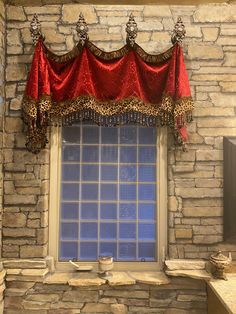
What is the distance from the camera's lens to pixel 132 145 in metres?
3.52

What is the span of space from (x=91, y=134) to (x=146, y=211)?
41.3 inches

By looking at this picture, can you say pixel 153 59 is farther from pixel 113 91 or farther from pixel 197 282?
pixel 197 282

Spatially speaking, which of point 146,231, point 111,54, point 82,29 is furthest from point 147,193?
point 82,29

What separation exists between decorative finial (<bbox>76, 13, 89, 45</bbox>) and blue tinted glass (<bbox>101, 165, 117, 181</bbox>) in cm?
134

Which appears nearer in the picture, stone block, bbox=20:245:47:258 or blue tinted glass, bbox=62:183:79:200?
stone block, bbox=20:245:47:258

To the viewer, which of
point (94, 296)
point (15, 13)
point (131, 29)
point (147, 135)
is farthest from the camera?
point (147, 135)

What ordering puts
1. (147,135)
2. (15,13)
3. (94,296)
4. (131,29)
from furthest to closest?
(147,135), (15,13), (94,296), (131,29)

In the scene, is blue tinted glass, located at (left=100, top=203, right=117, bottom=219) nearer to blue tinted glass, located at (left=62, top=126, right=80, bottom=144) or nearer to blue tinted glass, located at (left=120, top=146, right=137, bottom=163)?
blue tinted glass, located at (left=120, top=146, right=137, bottom=163)

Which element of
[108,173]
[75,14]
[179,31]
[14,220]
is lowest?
[14,220]

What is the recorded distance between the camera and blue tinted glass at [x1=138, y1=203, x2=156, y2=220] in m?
3.48

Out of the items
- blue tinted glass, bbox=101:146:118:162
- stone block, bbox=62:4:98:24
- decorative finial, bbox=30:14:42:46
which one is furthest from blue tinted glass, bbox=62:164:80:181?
stone block, bbox=62:4:98:24

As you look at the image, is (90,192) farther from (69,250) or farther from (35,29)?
(35,29)

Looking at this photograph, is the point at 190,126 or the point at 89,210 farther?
the point at 89,210

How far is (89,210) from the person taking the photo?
11.5 ft
